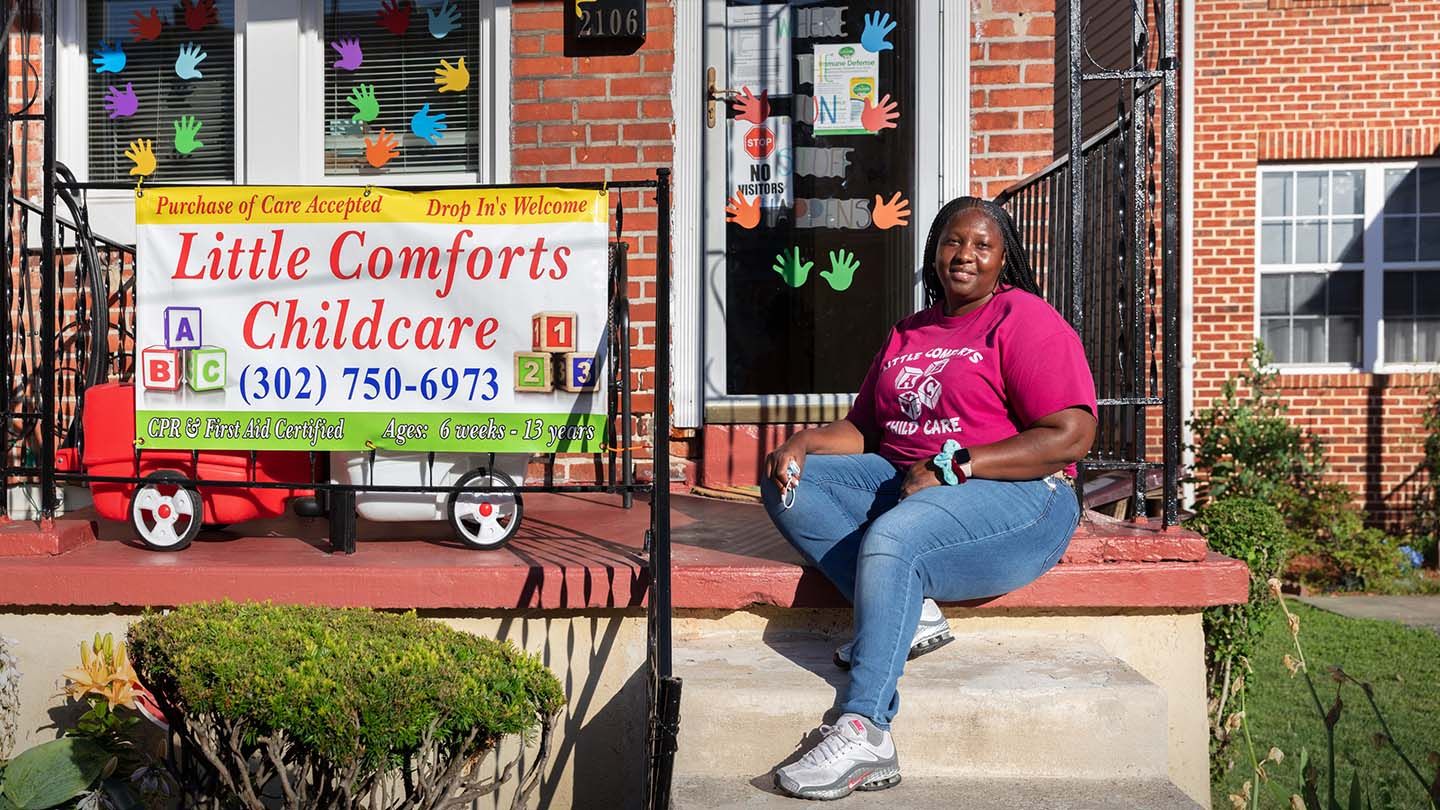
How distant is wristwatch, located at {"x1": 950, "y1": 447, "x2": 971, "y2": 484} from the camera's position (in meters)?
3.30

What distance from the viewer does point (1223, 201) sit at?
31.6 feet

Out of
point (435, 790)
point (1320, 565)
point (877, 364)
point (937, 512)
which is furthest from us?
point (1320, 565)

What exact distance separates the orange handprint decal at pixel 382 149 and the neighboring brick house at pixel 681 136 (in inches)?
1.9

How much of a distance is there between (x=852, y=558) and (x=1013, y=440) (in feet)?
1.83

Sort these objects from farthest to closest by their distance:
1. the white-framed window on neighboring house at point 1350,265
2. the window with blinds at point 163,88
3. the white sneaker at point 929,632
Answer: the white-framed window on neighboring house at point 1350,265, the window with blinds at point 163,88, the white sneaker at point 929,632

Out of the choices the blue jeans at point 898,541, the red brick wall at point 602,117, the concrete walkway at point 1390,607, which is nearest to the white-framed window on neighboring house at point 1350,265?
the concrete walkway at point 1390,607

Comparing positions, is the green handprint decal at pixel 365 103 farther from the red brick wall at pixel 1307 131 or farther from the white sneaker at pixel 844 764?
the red brick wall at pixel 1307 131

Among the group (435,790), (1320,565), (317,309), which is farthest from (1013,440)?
(1320,565)

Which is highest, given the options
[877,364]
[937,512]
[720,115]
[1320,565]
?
[720,115]

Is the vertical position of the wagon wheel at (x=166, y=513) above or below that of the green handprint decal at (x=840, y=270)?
below

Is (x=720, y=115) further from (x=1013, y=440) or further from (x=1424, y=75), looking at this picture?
(x=1424, y=75)

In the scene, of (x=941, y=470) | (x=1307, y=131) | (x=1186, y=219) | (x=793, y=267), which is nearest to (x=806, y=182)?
(x=793, y=267)

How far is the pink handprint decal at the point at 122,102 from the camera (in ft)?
19.5

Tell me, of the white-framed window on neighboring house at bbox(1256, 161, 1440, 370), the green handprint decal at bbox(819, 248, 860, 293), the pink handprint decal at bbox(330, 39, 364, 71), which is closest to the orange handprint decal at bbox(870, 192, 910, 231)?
the green handprint decal at bbox(819, 248, 860, 293)
